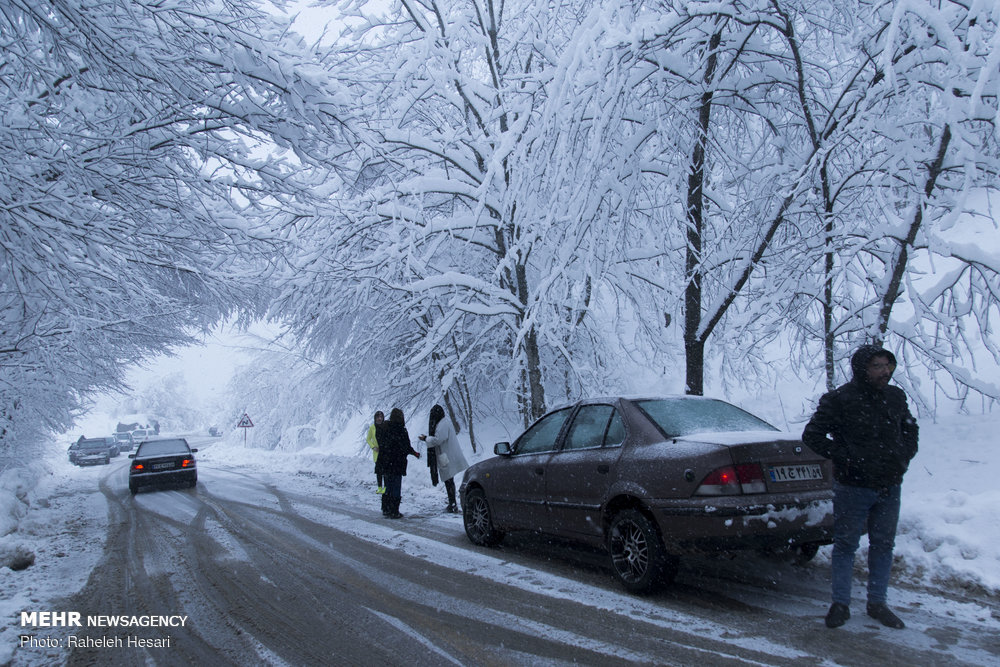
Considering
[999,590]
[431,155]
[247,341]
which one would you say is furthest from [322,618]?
[247,341]

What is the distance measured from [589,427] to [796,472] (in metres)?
1.80

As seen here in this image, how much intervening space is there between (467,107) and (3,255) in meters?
8.58

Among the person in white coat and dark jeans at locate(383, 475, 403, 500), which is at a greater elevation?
the person in white coat

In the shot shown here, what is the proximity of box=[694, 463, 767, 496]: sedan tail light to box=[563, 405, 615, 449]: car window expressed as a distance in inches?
47.4

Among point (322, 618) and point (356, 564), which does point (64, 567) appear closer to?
point (356, 564)

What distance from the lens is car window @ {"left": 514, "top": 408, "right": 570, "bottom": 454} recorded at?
6.11m

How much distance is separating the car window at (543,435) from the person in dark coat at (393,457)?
3317 mm

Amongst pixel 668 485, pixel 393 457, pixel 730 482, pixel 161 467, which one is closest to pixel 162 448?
pixel 161 467

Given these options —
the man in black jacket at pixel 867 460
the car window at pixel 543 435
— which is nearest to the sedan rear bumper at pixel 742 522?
the man in black jacket at pixel 867 460

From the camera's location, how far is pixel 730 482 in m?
4.22

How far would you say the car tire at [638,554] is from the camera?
450 cm

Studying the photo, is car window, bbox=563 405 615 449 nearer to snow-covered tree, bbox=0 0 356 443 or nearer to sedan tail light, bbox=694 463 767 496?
sedan tail light, bbox=694 463 767 496

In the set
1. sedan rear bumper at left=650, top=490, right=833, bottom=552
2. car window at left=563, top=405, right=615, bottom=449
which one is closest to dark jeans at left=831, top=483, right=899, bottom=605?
sedan rear bumper at left=650, top=490, right=833, bottom=552

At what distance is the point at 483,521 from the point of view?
6844 mm
